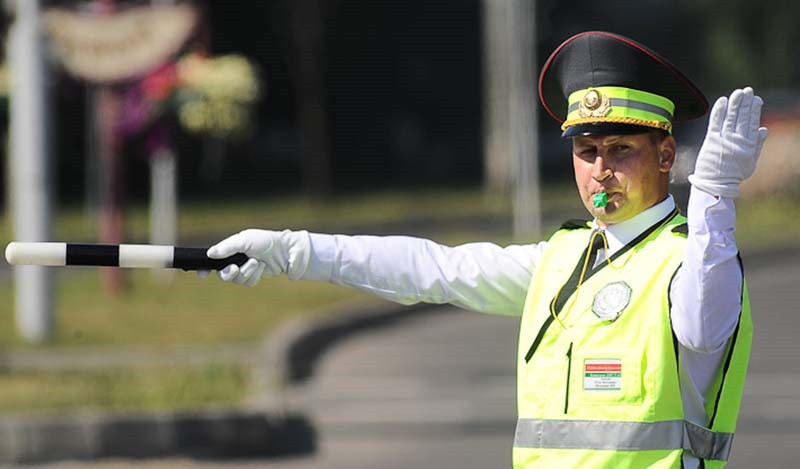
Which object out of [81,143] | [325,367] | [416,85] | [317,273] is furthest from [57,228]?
[317,273]

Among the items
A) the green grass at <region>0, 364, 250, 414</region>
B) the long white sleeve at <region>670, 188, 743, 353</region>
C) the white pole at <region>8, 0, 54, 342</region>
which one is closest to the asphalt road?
the green grass at <region>0, 364, 250, 414</region>

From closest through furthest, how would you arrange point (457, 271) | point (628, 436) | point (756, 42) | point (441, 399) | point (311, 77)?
point (628, 436) → point (457, 271) → point (441, 399) → point (311, 77) → point (756, 42)

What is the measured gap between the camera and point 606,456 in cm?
353

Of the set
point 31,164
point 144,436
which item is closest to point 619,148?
point 144,436

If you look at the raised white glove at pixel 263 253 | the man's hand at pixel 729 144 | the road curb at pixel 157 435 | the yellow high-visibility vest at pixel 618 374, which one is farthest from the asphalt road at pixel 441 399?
the man's hand at pixel 729 144

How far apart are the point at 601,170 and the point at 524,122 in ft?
68.8

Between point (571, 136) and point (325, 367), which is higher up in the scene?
point (571, 136)

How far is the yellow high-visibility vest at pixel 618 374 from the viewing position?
349 cm

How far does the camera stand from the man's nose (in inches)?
143

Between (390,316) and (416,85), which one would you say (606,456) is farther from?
(416,85)

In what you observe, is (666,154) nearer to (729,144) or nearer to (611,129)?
(611,129)

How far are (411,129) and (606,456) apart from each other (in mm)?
41846

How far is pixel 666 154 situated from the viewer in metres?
3.70

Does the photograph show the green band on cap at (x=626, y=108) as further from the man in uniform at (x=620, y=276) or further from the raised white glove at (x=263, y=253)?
the raised white glove at (x=263, y=253)
